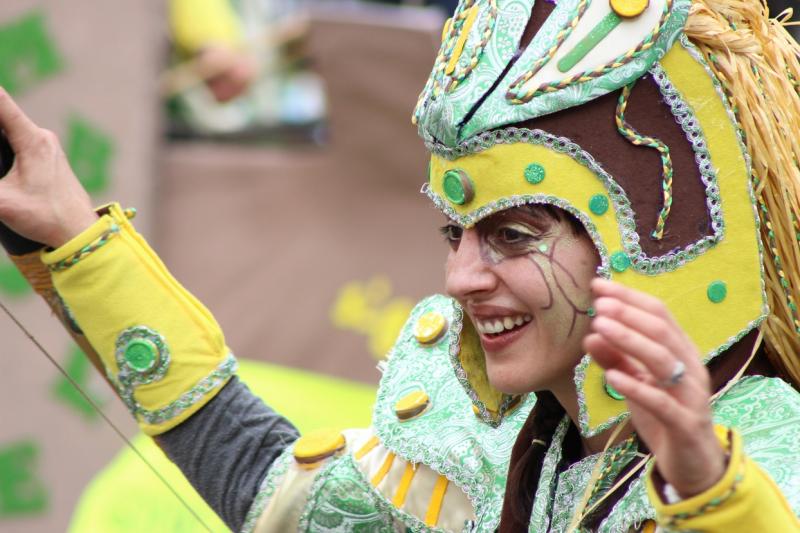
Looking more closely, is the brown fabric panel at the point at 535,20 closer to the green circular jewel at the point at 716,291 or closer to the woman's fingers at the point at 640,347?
the green circular jewel at the point at 716,291

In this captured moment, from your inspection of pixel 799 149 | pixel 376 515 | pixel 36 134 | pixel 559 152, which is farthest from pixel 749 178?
pixel 36 134

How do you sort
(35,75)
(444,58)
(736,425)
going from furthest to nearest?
(35,75) < (444,58) < (736,425)

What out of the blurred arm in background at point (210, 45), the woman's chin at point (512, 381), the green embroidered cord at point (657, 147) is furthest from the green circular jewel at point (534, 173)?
the blurred arm in background at point (210, 45)

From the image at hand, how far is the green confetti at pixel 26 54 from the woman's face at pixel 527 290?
3.08 meters

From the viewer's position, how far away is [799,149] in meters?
1.69

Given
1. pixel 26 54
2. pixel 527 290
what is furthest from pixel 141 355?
pixel 26 54

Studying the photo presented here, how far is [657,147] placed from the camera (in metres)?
1.66

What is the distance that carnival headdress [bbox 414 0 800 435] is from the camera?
1651 millimetres

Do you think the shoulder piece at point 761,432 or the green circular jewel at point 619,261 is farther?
the green circular jewel at point 619,261

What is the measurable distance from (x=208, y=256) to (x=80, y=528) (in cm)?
198

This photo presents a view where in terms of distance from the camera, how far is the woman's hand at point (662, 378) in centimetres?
130

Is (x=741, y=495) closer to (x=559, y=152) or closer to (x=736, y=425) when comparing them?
(x=736, y=425)

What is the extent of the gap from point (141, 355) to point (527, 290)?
59cm

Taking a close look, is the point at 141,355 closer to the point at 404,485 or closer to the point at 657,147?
the point at 404,485
